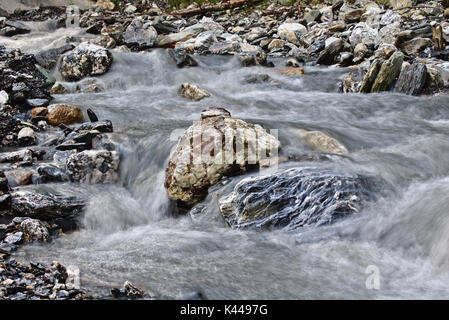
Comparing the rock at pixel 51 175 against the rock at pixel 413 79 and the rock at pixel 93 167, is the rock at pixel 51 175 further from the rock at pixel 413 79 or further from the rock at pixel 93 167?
the rock at pixel 413 79

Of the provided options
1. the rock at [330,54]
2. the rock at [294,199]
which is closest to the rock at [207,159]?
the rock at [294,199]

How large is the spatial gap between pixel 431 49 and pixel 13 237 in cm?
947

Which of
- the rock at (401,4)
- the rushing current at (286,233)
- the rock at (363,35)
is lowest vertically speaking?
the rushing current at (286,233)

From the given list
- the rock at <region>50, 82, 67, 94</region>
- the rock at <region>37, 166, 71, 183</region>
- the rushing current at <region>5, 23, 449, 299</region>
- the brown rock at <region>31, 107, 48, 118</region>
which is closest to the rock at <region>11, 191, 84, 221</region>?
the rushing current at <region>5, 23, 449, 299</region>

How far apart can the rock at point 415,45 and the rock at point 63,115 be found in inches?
287

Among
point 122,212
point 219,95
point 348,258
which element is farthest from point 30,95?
point 348,258

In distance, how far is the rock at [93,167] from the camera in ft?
16.5

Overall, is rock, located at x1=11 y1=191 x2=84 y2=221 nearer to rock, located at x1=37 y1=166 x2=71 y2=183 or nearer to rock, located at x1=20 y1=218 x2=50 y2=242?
rock, located at x1=20 y1=218 x2=50 y2=242

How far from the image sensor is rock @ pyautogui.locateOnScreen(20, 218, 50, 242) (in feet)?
12.5

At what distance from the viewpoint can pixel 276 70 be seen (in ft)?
33.5

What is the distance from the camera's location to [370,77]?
819 cm

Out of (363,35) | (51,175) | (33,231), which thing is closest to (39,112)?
(51,175)

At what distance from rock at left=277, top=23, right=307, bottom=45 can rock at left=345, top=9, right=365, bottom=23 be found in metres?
1.33
